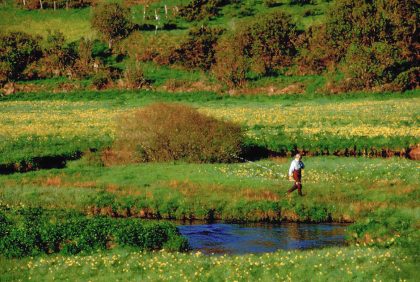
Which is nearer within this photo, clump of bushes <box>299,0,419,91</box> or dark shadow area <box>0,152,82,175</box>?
dark shadow area <box>0,152,82,175</box>

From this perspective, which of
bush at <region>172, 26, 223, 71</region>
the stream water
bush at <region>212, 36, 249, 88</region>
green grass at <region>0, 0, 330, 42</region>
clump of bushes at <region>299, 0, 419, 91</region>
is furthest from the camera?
green grass at <region>0, 0, 330, 42</region>

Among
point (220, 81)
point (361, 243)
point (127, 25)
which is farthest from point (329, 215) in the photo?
point (127, 25)

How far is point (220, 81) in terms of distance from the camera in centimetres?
8656

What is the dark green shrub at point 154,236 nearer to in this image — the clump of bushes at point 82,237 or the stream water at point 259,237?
the clump of bushes at point 82,237

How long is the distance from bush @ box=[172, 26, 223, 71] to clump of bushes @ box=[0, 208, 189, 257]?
66.4m

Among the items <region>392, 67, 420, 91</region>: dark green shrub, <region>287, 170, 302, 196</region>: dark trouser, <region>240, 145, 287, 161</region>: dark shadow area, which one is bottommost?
<region>392, 67, 420, 91</region>: dark green shrub

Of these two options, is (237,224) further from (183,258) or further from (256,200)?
(183,258)

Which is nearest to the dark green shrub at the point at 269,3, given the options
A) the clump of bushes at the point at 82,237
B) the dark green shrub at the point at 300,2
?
the dark green shrub at the point at 300,2

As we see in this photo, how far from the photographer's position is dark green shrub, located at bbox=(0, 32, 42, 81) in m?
92.6

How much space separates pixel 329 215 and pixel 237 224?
3.98 metres

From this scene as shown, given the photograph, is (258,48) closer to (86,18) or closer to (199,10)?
(199,10)

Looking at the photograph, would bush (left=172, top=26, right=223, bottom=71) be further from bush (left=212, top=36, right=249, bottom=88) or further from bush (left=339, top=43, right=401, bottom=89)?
bush (left=339, top=43, right=401, bottom=89)

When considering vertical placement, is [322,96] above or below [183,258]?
below

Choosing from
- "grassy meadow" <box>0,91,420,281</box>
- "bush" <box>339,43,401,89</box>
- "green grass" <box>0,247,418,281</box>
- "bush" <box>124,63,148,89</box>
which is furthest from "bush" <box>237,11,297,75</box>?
"green grass" <box>0,247,418,281</box>
